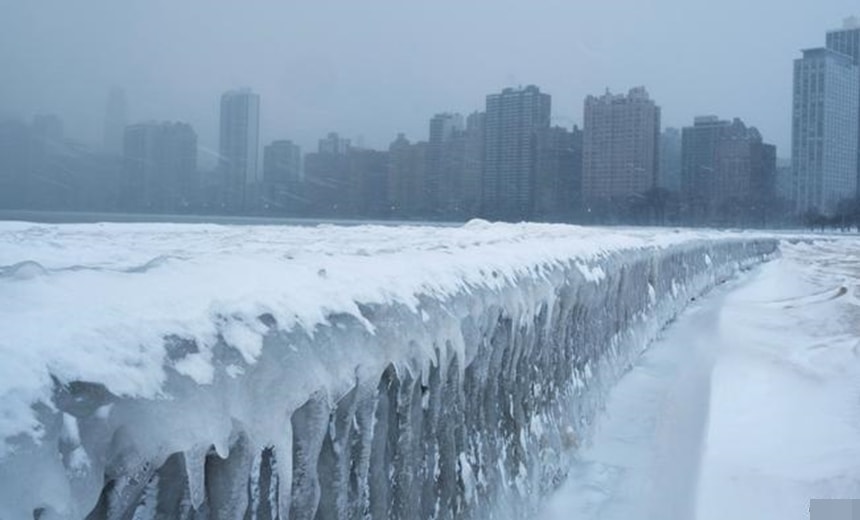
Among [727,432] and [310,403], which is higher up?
[310,403]

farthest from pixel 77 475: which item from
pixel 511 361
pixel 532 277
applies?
pixel 532 277

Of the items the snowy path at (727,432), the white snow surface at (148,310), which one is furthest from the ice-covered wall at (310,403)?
the snowy path at (727,432)

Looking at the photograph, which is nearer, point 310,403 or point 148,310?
point 148,310

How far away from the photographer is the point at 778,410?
635cm

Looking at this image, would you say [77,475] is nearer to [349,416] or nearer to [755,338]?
[349,416]

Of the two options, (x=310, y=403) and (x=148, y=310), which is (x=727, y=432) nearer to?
(x=310, y=403)

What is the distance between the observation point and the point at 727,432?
572cm

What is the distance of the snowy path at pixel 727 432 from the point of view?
4438 millimetres

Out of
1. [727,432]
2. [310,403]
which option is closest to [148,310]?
[310,403]

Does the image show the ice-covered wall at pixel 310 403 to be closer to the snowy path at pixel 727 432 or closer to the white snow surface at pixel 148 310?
the white snow surface at pixel 148 310

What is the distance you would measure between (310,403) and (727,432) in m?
4.34

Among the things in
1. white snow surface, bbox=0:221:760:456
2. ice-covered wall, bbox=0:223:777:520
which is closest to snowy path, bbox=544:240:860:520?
ice-covered wall, bbox=0:223:777:520

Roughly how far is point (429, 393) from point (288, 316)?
39.7 inches

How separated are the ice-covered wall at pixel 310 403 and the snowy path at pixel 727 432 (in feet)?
1.75
